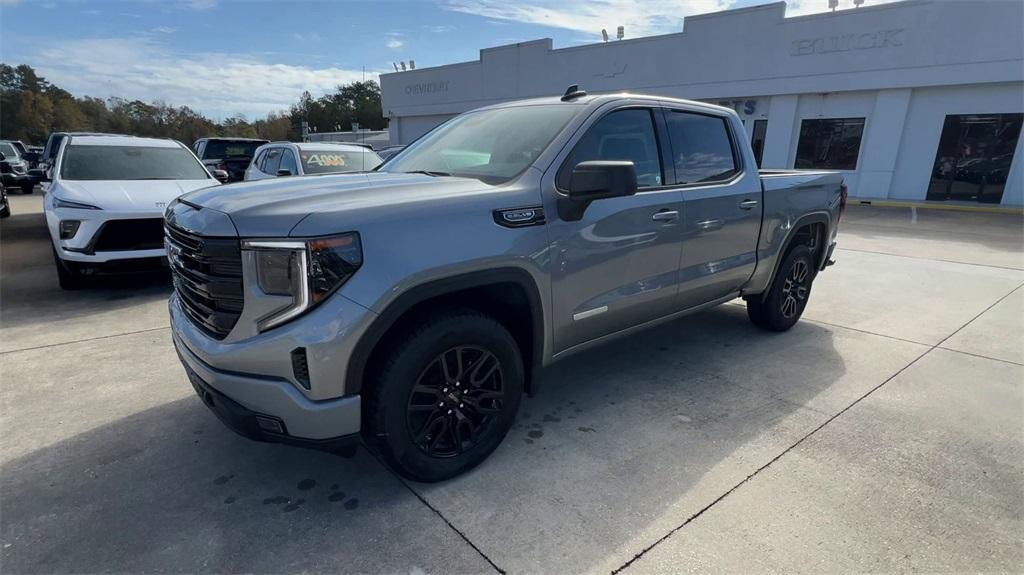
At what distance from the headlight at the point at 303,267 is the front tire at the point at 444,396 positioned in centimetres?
41

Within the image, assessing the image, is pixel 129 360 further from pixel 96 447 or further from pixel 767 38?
pixel 767 38

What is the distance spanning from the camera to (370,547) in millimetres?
2221

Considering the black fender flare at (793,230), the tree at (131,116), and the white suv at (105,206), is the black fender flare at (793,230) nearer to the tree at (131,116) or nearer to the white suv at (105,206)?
the white suv at (105,206)

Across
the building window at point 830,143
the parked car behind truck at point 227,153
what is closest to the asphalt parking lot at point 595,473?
the parked car behind truck at point 227,153

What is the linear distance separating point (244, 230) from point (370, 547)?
141cm

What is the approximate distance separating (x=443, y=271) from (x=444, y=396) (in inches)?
24.9

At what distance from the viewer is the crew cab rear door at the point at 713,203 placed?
361 centimetres

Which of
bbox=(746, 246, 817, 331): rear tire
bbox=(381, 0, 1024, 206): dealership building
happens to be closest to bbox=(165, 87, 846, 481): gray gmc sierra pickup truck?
bbox=(746, 246, 817, 331): rear tire

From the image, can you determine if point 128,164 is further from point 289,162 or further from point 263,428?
point 263,428

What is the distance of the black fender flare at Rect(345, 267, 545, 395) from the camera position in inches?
85.8

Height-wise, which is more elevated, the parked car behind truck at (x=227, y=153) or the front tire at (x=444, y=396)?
the parked car behind truck at (x=227, y=153)

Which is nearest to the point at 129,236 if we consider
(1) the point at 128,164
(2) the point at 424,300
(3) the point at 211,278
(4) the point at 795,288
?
(1) the point at 128,164

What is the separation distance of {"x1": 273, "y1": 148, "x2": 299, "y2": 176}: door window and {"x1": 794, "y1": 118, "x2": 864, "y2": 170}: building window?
1723 centimetres

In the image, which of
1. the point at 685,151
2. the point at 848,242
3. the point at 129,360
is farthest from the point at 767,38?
the point at 129,360
